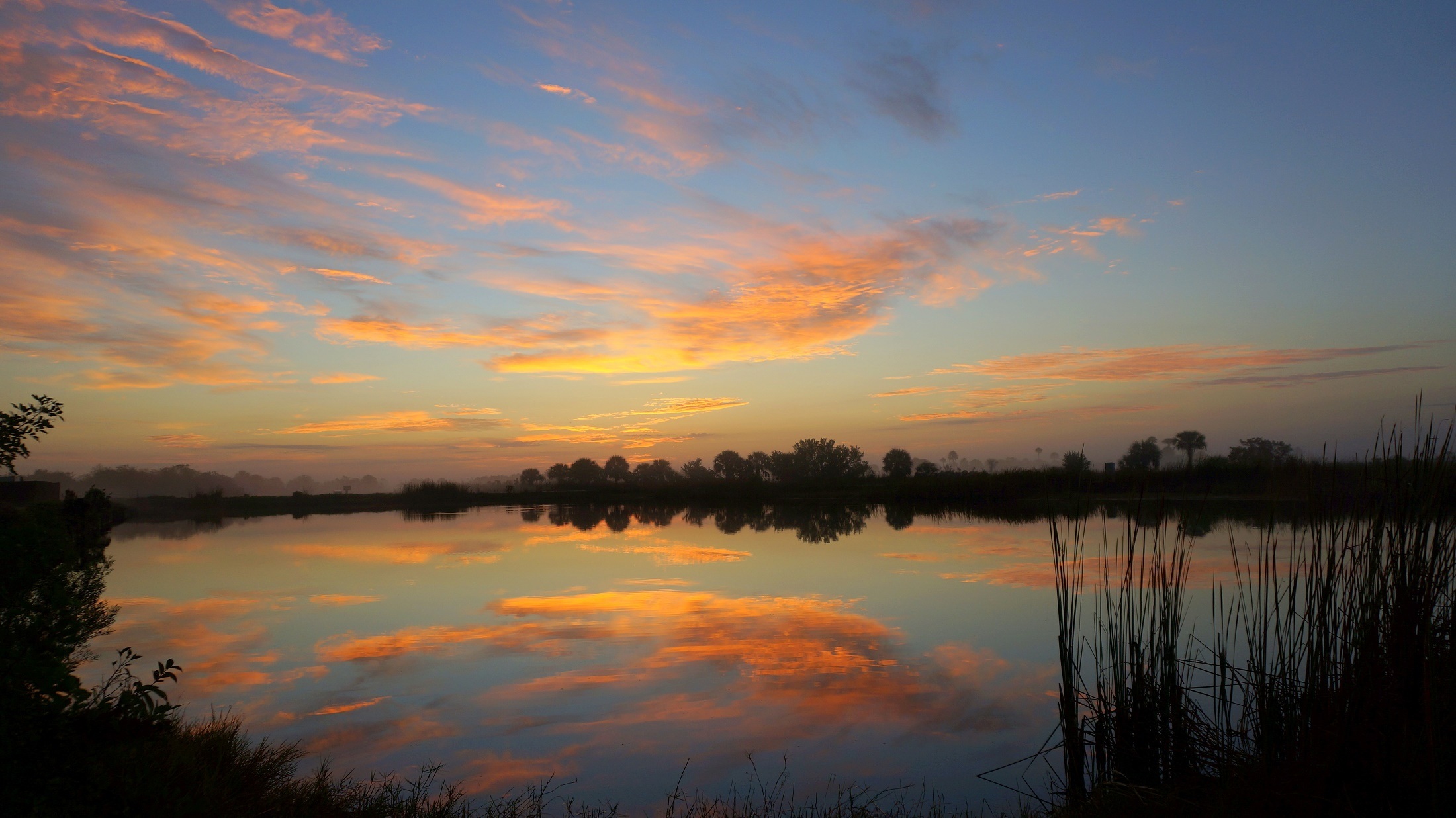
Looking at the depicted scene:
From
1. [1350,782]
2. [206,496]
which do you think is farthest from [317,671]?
[206,496]

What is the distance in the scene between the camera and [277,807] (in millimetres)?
3529

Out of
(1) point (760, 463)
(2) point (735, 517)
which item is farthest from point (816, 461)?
(2) point (735, 517)

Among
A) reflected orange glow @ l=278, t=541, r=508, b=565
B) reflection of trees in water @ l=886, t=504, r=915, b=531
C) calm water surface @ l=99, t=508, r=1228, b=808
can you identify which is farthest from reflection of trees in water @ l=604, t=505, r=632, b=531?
calm water surface @ l=99, t=508, r=1228, b=808

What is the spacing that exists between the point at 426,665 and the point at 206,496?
29402 millimetres

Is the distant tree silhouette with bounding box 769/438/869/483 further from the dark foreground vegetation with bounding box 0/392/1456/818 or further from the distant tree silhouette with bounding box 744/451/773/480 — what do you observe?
the dark foreground vegetation with bounding box 0/392/1456/818

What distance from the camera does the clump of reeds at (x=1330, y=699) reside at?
2.79 m

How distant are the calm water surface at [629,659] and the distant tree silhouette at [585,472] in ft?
106

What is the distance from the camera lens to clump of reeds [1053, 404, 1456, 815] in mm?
2793

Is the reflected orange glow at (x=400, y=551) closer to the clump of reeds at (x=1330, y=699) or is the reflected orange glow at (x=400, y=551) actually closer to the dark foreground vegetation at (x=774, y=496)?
the clump of reeds at (x=1330, y=699)

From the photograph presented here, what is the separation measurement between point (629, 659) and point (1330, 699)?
5.05m

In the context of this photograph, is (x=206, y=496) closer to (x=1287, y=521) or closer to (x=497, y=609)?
(x=497, y=609)

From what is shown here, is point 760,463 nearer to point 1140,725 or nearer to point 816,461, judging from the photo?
point 816,461

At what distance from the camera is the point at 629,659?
22.3 feet

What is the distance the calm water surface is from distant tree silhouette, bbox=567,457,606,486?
106ft
